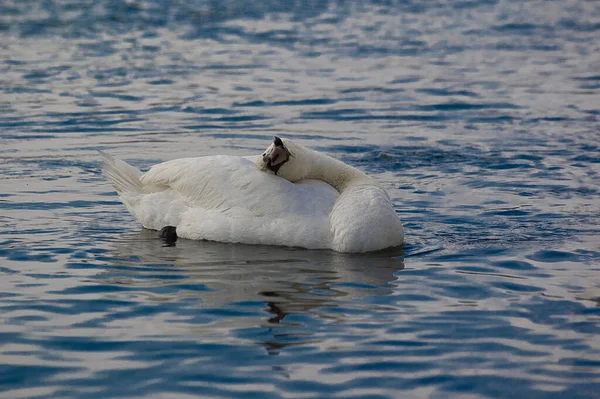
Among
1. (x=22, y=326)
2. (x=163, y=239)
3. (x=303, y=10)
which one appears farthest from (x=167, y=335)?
(x=303, y=10)

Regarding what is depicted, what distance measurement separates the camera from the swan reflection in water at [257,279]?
7.13m

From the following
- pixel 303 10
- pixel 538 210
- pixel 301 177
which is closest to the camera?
pixel 301 177

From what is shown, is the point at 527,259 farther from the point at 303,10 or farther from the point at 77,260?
the point at 303,10

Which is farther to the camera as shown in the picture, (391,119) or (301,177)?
(391,119)

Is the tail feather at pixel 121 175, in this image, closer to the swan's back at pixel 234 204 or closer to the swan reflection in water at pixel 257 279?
the swan's back at pixel 234 204

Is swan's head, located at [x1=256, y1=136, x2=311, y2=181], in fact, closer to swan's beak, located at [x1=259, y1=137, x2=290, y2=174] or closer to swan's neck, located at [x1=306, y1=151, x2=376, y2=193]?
swan's beak, located at [x1=259, y1=137, x2=290, y2=174]

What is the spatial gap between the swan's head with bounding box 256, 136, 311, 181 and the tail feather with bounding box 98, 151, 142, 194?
1.43 meters

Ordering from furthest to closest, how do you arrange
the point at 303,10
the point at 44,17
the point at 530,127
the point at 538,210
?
the point at 303,10 → the point at 44,17 → the point at 530,127 → the point at 538,210

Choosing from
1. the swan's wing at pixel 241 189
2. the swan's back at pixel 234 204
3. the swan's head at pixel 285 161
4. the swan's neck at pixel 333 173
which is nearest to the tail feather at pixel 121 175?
the swan's back at pixel 234 204

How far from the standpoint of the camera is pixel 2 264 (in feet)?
27.9

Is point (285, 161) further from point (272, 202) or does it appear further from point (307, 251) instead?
point (307, 251)

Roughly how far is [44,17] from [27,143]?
40.8 feet

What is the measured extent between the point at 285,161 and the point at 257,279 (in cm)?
147

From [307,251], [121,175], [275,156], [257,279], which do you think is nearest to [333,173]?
[275,156]
